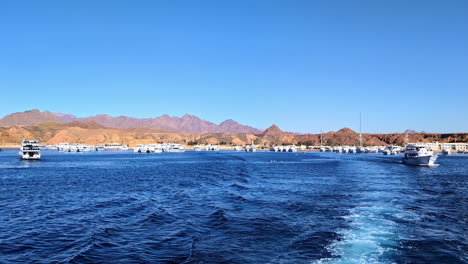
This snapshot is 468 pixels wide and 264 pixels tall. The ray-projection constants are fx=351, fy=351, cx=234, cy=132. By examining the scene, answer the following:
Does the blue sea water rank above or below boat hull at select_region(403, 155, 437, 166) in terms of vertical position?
below

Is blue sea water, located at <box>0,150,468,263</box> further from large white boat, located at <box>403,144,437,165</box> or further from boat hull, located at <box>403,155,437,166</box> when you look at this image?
large white boat, located at <box>403,144,437,165</box>

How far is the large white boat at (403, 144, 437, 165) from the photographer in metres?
93.2

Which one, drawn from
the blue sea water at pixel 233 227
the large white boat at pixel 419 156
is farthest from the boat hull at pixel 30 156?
the large white boat at pixel 419 156

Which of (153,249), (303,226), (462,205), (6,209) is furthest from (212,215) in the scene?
(462,205)

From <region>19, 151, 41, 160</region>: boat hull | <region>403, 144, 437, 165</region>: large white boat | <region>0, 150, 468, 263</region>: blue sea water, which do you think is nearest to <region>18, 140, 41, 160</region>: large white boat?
<region>19, 151, 41, 160</region>: boat hull

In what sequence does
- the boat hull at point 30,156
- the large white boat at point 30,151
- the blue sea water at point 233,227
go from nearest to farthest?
the blue sea water at point 233,227, the boat hull at point 30,156, the large white boat at point 30,151

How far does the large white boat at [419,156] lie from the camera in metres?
93.2

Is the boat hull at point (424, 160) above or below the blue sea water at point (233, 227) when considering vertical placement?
above

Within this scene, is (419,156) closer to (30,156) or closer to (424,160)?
(424,160)

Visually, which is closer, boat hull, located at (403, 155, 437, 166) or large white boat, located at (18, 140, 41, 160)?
boat hull, located at (403, 155, 437, 166)

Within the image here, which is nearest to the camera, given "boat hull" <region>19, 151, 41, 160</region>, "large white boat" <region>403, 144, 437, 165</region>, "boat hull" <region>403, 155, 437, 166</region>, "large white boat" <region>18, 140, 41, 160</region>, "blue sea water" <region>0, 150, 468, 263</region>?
"blue sea water" <region>0, 150, 468, 263</region>

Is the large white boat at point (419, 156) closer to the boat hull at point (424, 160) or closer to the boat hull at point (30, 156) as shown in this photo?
the boat hull at point (424, 160)

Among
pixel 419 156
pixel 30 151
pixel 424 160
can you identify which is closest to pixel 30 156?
pixel 30 151

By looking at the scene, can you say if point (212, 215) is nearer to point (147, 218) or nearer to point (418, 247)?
point (147, 218)
